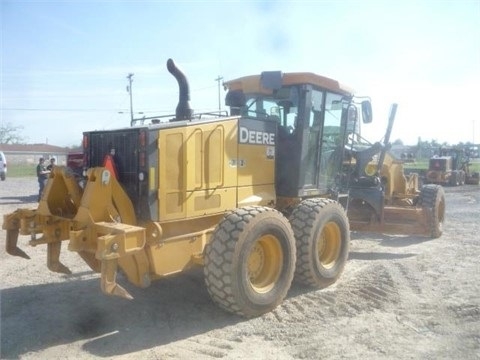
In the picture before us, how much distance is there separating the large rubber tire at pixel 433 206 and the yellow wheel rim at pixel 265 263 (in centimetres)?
535

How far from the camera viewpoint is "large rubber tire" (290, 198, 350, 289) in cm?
609

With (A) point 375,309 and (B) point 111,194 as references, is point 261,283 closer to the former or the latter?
(A) point 375,309

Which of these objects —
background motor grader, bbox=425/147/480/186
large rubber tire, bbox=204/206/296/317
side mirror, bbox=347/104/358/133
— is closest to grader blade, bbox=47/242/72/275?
large rubber tire, bbox=204/206/296/317

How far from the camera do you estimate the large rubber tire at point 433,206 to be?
32.3 ft

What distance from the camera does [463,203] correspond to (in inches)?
717

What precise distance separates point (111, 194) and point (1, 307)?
1.97 metres

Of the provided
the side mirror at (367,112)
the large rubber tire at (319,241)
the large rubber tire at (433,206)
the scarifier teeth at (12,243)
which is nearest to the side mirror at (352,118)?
the side mirror at (367,112)

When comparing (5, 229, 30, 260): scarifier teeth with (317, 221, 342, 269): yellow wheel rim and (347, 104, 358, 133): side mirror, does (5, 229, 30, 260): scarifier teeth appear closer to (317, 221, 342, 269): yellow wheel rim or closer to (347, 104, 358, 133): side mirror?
(317, 221, 342, 269): yellow wheel rim

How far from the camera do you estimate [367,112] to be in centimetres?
759

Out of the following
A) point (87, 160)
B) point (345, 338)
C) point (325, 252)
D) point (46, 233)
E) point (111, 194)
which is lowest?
point (345, 338)

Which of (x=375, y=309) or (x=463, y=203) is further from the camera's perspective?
(x=463, y=203)

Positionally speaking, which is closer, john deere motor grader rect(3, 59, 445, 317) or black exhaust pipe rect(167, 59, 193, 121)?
john deere motor grader rect(3, 59, 445, 317)

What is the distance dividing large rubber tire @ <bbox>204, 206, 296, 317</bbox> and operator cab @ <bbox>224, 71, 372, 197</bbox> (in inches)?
48.5

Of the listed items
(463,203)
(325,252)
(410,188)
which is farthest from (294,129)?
(463,203)
